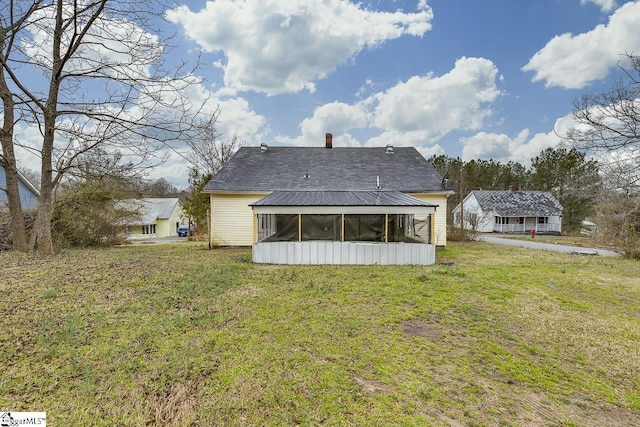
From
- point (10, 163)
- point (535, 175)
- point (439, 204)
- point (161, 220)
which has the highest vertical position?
point (535, 175)

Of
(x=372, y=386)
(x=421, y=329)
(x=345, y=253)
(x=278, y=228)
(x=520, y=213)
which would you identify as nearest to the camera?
(x=372, y=386)

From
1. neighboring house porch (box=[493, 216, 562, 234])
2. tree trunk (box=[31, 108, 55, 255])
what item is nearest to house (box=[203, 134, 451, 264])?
tree trunk (box=[31, 108, 55, 255])

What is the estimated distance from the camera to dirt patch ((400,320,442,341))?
14.5 ft

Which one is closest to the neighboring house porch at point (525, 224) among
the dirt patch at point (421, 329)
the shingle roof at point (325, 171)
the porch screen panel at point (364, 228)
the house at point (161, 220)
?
the shingle roof at point (325, 171)

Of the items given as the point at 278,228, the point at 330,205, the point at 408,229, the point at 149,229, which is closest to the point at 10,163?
the point at 278,228

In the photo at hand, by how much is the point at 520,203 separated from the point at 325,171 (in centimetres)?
3072

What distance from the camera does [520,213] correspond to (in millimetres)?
34844

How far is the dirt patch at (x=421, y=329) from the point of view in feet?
14.5

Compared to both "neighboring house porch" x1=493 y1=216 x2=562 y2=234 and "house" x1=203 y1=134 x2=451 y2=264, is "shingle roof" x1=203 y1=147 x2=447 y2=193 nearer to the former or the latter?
"house" x1=203 y1=134 x2=451 y2=264

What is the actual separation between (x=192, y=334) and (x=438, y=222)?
13377mm

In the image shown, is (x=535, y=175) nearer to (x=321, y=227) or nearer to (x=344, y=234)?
(x=344, y=234)

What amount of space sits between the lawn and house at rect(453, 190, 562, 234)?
104ft

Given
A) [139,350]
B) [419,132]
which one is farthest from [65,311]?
[419,132]

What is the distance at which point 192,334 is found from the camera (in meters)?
4.08
